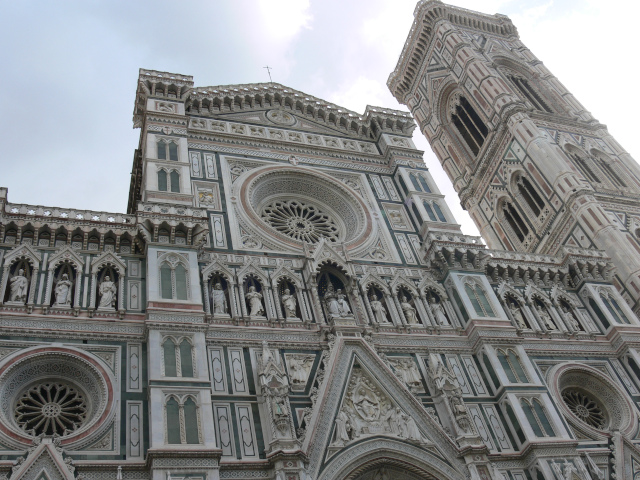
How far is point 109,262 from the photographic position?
14.6 metres

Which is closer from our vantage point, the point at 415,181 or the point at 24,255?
the point at 24,255

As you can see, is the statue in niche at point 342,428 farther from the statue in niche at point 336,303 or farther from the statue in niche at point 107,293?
the statue in niche at point 107,293

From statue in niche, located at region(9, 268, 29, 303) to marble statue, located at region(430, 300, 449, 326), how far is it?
9.42m

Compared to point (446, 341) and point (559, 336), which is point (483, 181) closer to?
point (559, 336)

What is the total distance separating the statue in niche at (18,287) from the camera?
43.5 ft

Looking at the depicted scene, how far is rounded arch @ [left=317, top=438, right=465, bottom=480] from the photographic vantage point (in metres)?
12.8

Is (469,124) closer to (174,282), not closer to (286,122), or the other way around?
(286,122)

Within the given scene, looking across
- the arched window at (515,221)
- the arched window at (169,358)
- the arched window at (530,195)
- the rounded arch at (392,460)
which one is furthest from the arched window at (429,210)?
the arched window at (169,358)

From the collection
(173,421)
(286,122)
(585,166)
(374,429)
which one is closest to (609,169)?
(585,166)

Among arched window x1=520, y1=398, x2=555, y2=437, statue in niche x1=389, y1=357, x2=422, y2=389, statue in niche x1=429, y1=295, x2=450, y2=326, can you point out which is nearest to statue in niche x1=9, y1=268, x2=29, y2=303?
statue in niche x1=389, y1=357, x2=422, y2=389

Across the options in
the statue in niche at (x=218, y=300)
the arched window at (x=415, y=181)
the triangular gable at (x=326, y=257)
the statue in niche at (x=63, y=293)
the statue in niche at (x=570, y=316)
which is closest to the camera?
the statue in niche at (x=63, y=293)

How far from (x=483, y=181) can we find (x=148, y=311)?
1982 centimetres

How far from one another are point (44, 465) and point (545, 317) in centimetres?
1295

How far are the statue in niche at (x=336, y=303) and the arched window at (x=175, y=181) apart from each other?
464 centimetres
